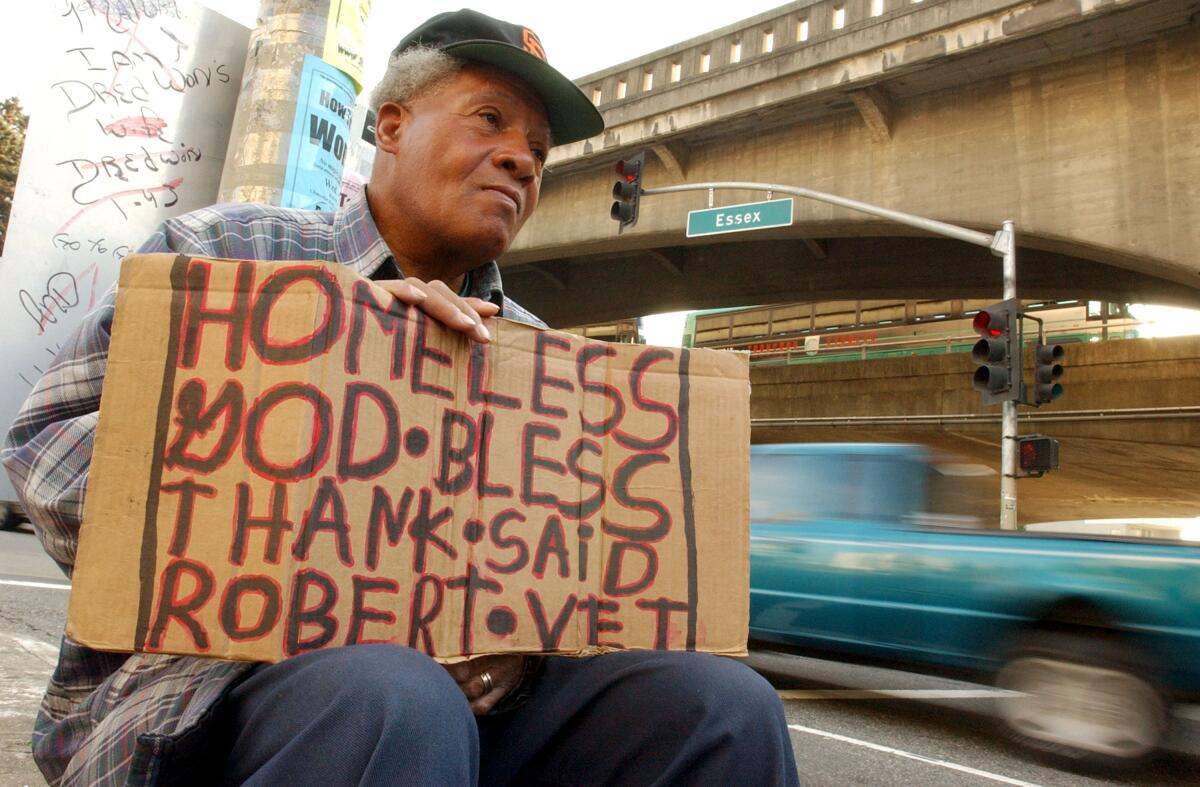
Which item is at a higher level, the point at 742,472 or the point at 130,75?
the point at 130,75

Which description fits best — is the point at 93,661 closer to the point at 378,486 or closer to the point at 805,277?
the point at 378,486

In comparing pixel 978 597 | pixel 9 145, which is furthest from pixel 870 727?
pixel 9 145

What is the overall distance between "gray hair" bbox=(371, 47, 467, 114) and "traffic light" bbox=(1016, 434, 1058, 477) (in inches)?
372

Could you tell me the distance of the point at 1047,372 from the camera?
991 centimetres

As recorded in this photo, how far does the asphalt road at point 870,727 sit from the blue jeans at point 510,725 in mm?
1616

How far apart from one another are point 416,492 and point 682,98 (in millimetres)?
14738

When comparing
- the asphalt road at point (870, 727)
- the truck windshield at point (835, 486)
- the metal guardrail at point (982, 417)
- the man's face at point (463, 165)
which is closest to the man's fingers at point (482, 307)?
the man's face at point (463, 165)

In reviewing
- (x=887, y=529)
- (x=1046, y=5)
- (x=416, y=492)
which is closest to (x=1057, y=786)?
(x=887, y=529)

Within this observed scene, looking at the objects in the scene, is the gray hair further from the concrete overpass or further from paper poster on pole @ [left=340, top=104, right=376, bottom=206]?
the concrete overpass

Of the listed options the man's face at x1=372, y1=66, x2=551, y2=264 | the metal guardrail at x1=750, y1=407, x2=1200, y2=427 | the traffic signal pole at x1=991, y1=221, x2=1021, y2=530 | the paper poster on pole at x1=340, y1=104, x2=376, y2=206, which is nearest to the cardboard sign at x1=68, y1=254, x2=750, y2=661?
the man's face at x1=372, y1=66, x2=551, y2=264

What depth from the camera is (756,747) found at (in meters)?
1.22

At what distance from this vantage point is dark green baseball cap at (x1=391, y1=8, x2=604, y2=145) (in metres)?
1.62

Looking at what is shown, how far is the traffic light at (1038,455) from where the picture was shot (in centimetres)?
973

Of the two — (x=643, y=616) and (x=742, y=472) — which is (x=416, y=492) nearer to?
(x=643, y=616)
